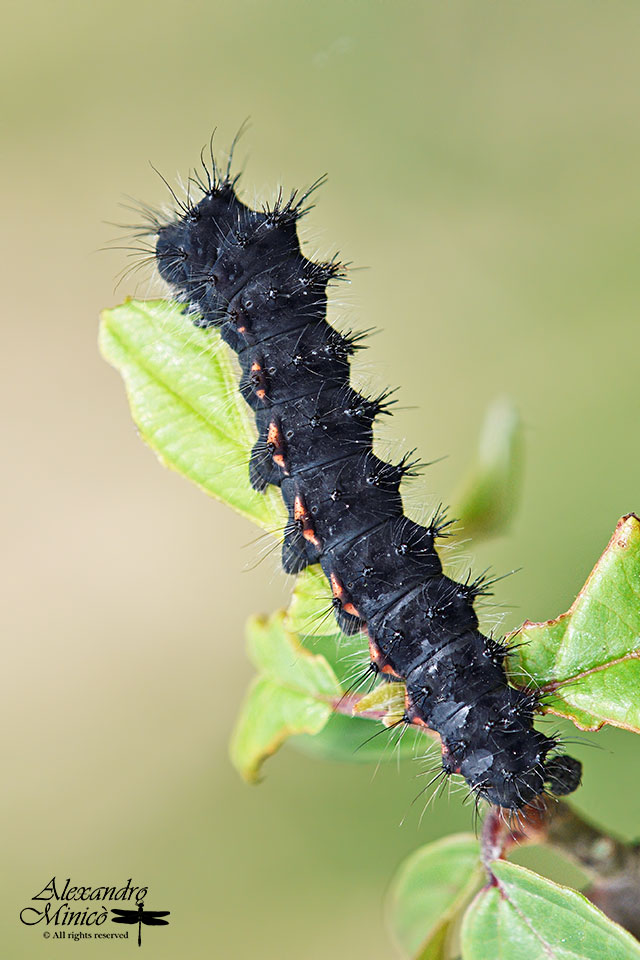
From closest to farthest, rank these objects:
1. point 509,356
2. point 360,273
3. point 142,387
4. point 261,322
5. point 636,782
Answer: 1. point 142,387
2. point 261,322
3. point 636,782
4. point 509,356
5. point 360,273

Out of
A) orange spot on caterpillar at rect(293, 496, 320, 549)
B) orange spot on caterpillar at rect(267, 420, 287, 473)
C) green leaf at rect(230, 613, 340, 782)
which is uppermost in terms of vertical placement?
orange spot on caterpillar at rect(267, 420, 287, 473)

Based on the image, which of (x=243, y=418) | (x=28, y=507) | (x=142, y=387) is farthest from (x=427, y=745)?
(x=28, y=507)

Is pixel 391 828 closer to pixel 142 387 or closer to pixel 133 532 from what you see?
pixel 133 532

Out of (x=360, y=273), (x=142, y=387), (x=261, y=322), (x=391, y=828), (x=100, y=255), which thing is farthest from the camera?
(x=100, y=255)

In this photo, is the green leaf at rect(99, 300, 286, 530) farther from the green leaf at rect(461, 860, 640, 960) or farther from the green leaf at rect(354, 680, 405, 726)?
the green leaf at rect(461, 860, 640, 960)

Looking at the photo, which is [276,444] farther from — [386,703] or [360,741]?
[360,741]

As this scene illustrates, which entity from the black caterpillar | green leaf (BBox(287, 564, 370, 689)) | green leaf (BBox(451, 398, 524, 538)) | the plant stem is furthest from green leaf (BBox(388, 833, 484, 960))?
green leaf (BBox(451, 398, 524, 538))

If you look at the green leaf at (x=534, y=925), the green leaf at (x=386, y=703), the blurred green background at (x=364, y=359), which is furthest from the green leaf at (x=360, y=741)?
the blurred green background at (x=364, y=359)
